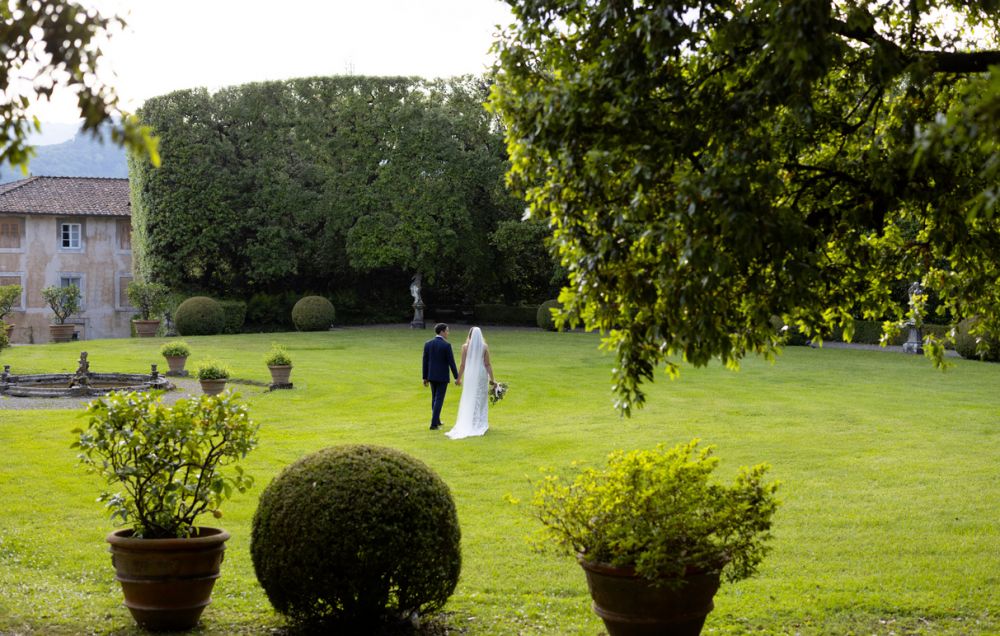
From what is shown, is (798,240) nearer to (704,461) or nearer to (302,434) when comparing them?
(704,461)

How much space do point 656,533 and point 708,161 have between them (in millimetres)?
2153

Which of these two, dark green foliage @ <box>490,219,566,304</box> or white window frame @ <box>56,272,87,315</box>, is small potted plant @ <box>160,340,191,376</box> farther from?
white window frame @ <box>56,272,87,315</box>

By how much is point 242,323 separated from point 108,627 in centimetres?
3560

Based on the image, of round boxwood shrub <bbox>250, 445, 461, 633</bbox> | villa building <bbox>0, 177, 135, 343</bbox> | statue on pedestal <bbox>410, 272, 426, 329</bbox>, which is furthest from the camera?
villa building <bbox>0, 177, 135, 343</bbox>

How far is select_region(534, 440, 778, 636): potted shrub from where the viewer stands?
6.00 metres

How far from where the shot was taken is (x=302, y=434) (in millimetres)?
17547

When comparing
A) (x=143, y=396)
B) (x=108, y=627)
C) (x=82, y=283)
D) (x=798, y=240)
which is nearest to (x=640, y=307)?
(x=798, y=240)

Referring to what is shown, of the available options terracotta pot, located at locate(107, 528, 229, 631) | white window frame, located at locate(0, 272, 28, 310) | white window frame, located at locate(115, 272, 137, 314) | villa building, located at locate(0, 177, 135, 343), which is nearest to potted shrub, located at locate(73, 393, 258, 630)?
terracotta pot, located at locate(107, 528, 229, 631)

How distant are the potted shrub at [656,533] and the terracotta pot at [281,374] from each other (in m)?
17.7

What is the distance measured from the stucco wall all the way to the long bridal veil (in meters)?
36.9

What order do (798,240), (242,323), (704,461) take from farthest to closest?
(242,323), (704,461), (798,240)

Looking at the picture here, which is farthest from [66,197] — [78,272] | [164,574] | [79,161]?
[79,161]

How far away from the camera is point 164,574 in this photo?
6.96m

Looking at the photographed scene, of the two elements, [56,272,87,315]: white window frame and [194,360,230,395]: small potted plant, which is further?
[56,272,87,315]: white window frame
